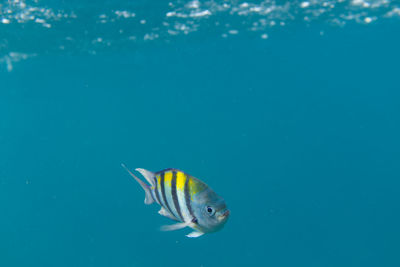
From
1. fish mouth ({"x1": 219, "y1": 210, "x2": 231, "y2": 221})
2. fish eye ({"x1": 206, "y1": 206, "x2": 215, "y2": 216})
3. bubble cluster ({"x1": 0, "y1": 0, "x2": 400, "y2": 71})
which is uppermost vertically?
bubble cluster ({"x1": 0, "y1": 0, "x2": 400, "y2": 71})

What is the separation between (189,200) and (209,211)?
176mm

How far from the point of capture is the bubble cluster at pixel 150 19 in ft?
58.6

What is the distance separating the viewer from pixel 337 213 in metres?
31.5

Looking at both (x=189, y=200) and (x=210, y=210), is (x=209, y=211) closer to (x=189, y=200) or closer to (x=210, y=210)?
(x=210, y=210)

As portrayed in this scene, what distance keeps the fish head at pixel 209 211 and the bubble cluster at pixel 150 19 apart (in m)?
16.7

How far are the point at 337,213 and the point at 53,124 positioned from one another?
6712 centimetres

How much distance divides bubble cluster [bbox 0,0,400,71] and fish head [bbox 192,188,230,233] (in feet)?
54.9

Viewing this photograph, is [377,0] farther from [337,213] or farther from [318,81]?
[318,81]

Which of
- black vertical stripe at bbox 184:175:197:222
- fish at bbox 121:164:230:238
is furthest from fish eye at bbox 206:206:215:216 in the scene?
black vertical stripe at bbox 184:175:197:222

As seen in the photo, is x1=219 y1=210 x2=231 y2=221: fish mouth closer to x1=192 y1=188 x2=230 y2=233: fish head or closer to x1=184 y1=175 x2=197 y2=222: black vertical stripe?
x1=192 y1=188 x2=230 y2=233: fish head

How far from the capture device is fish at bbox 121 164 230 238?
2.31m

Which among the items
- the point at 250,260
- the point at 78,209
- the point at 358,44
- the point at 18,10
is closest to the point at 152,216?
the point at 250,260

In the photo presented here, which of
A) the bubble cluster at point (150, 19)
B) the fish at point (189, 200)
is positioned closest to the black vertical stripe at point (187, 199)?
the fish at point (189, 200)

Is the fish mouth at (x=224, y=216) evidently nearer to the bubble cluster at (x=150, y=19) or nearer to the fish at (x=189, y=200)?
the fish at (x=189, y=200)
